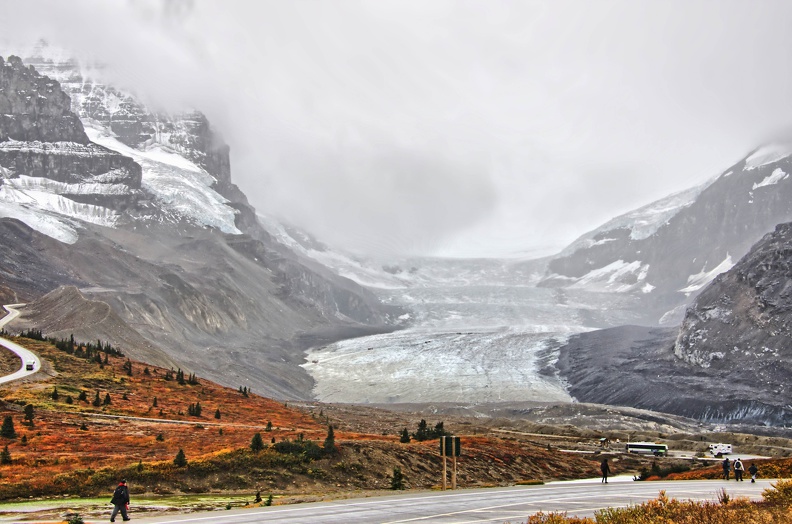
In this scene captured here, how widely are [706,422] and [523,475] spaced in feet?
287

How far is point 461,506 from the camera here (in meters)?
27.5

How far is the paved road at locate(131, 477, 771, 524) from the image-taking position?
23.3 metres

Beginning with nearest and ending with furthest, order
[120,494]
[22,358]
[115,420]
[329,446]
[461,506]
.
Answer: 1. [120,494]
2. [461,506]
3. [329,446]
4. [115,420]
5. [22,358]

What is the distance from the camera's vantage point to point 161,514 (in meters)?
25.9

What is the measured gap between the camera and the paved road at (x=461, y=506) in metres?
23.3

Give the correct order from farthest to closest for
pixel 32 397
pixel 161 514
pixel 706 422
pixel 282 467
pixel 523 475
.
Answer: pixel 706 422 → pixel 32 397 → pixel 523 475 → pixel 282 467 → pixel 161 514

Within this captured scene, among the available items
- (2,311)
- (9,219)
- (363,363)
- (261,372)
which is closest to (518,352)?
(363,363)

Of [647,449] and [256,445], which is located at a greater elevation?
[256,445]

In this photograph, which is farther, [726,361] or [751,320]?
[751,320]

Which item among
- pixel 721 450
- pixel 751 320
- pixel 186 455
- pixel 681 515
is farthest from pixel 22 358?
pixel 751 320

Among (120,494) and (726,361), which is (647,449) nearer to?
(120,494)

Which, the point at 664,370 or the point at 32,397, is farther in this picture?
the point at 664,370

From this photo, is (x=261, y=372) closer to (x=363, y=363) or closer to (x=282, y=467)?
(x=363, y=363)

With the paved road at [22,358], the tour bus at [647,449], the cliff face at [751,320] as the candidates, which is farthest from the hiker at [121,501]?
the cliff face at [751,320]
